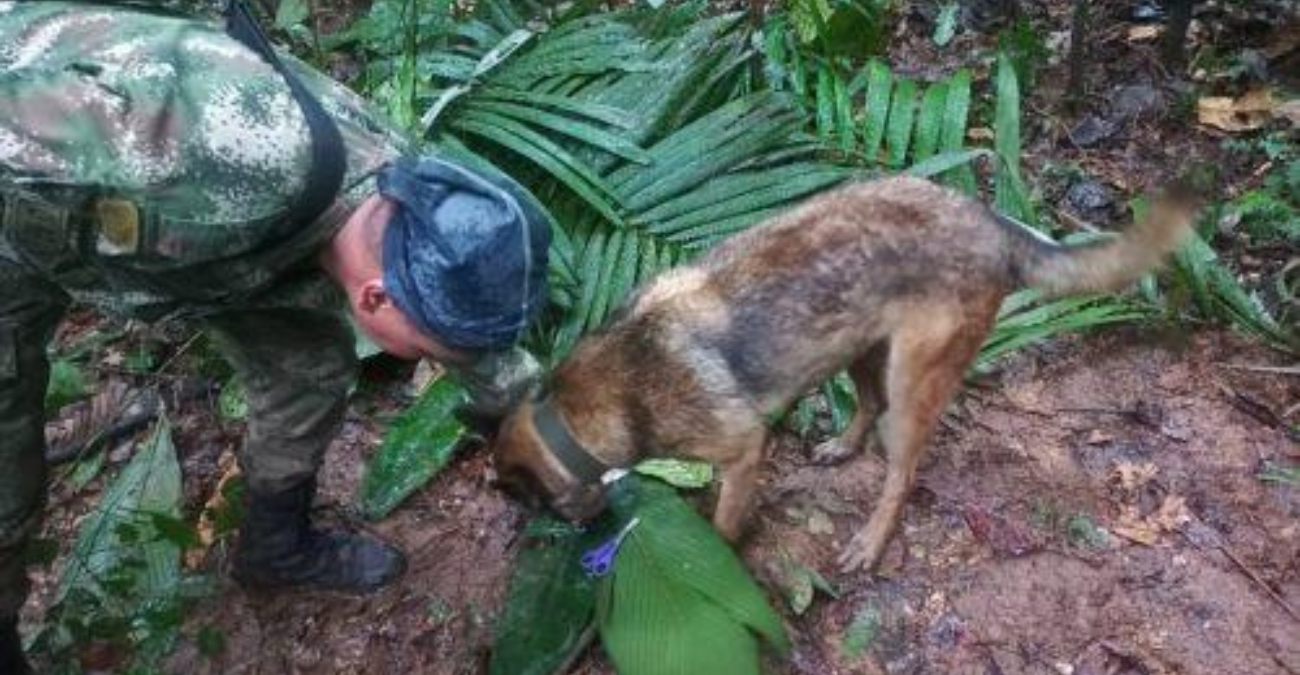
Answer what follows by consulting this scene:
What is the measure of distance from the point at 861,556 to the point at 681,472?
0.65 metres

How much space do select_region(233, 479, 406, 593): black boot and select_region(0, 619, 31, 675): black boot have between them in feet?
2.17

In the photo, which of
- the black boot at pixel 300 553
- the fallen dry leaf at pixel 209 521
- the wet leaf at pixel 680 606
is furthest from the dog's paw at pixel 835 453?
the fallen dry leaf at pixel 209 521

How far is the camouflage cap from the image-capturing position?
8.10 feet

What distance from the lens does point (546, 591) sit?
3533mm

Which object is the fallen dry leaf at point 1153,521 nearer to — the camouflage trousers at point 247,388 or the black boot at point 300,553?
the black boot at point 300,553

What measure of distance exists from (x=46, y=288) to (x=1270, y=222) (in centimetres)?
426

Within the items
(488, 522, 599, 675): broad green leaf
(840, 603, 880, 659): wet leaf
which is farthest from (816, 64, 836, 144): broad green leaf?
(488, 522, 599, 675): broad green leaf

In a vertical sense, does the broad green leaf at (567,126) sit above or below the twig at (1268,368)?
above

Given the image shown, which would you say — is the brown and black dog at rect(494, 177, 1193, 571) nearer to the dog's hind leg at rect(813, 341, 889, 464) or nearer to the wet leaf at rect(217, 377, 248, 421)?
the dog's hind leg at rect(813, 341, 889, 464)

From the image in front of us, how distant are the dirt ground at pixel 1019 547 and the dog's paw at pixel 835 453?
1.3 inches

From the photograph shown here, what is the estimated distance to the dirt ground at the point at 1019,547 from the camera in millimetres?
3510

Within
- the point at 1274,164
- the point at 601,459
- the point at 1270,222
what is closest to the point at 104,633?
the point at 601,459

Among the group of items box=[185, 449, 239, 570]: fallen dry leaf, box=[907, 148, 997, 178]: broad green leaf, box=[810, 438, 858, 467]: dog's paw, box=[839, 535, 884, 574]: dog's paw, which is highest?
box=[907, 148, 997, 178]: broad green leaf

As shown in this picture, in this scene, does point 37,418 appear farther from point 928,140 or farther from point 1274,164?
point 1274,164
